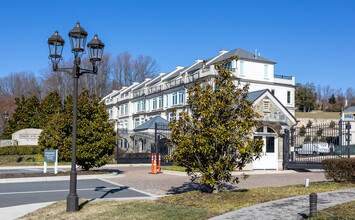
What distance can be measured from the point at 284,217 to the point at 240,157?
2.96m

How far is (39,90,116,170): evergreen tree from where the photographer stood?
59.6 ft

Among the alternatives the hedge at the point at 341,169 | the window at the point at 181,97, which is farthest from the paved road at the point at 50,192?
the window at the point at 181,97

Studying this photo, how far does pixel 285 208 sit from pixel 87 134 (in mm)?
12027

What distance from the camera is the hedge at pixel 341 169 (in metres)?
12.8

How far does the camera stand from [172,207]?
904 centimetres

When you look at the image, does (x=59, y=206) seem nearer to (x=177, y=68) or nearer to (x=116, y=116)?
(x=177, y=68)

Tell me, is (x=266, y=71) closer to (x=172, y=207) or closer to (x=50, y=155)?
(x=50, y=155)

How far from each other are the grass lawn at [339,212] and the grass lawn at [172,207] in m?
1.92

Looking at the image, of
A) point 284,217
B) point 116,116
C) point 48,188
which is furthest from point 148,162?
point 116,116

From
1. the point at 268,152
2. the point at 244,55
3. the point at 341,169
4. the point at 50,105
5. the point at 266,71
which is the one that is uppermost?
the point at 244,55

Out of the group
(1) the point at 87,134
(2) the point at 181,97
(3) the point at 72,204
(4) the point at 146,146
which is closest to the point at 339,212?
(3) the point at 72,204

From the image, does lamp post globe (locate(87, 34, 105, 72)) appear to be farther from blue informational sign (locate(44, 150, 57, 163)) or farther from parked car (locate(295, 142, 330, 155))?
parked car (locate(295, 142, 330, 155))

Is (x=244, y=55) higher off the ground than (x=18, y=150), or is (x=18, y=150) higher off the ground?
(x=244, y=55)

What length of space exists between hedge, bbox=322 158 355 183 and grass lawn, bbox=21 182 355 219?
2877 millimetres
